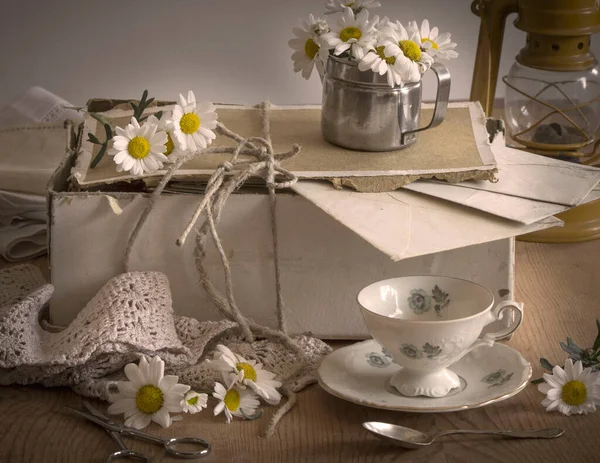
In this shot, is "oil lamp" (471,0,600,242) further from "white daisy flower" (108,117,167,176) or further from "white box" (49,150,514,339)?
"white daisy flower" (108,117,167,176)

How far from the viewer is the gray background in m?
1.68

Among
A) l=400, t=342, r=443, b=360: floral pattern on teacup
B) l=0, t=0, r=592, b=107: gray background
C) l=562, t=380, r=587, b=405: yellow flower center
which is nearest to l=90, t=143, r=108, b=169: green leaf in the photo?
l=400, t=342, r=443, b=360: floral pattern on teacup

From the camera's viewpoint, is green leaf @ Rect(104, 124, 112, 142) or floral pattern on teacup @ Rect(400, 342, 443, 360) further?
green leaf @ Rect(104, 124, 112, 142)

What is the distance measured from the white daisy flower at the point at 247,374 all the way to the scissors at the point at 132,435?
0.22ft

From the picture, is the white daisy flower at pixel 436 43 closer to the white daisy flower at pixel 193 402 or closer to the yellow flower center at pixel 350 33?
the yellow flower center at pixel 350 33

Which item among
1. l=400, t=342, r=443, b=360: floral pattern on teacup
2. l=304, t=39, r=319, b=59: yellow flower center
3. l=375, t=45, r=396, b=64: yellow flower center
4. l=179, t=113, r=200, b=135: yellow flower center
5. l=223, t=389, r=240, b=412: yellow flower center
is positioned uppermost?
l=375, t=45, r=396, b=64: yellow flower center

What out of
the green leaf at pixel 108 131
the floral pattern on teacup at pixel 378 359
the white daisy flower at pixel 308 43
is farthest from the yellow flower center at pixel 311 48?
the floral pattern on teacup at pixel 378 359

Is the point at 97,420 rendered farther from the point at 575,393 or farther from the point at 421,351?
the point at 575,393

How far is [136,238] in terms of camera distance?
0.84m

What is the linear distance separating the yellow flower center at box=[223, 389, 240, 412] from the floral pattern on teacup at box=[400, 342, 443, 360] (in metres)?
0.13

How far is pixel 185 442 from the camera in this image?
70 centimetres

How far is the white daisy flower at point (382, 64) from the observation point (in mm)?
820

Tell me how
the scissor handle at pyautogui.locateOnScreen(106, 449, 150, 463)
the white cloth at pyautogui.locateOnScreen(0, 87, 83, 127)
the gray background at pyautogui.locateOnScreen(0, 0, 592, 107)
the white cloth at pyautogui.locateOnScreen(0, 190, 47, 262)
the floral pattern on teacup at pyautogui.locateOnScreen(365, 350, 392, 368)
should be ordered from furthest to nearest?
1. the gray background at pyautogui.locateOnScreen(0, 0, 592, 107)
2. the white cloth at pyautogui.locateOnScreen(0, 87, 83, 127)
3. the white cloth at pyautogui.locateOnScreen(0, 190, 47, 262)
4. the floral pattern on teacup at pyautogui.locateOnScreen(365, 350, 392, 368)
5. the scissor handle at pyautogui.locateOnScreen(106, 449, 150, 463)

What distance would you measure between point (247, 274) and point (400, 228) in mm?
155
